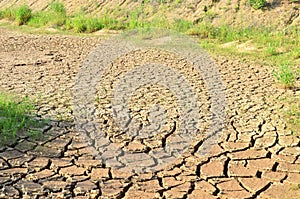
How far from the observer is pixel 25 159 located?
3584 mm

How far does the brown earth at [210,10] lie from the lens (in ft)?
32.4

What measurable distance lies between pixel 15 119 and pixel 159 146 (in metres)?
1.42

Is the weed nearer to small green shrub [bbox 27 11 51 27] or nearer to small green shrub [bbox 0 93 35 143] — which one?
small green shrub [bbox 27 11 51 27]

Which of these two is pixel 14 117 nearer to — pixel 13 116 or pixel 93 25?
pixel 13 116

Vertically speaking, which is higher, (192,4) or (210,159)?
(192,4)

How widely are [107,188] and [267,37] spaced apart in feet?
21.4

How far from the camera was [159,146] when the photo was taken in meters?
3.97

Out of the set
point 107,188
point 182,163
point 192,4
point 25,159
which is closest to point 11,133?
point 25,159

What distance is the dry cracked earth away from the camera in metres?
3.18

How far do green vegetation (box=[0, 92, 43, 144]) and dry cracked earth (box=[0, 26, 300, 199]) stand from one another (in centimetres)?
11

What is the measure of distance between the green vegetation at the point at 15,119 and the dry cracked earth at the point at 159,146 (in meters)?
0.11

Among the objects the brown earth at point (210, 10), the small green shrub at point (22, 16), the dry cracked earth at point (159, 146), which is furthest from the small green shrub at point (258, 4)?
the small green shrub at point (22, 16)

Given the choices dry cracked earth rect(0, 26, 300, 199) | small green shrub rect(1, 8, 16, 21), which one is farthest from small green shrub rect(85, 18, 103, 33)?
dry cracked earth rect(0, 26, 300, 199)

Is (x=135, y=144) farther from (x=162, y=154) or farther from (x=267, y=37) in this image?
(x=267, y=37)
